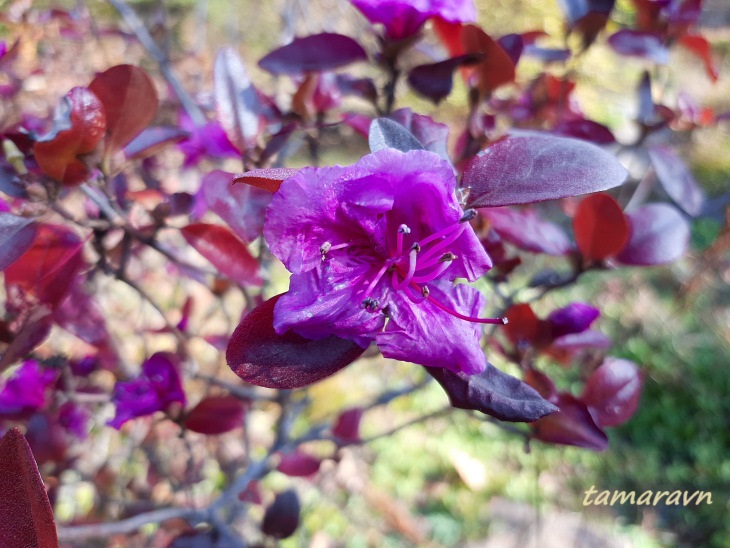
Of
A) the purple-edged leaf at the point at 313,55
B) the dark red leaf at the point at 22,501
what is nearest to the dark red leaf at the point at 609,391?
the purple-edged leaf at the point at 313,55

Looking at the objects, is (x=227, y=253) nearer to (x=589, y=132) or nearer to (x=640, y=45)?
(x=589, y=132)

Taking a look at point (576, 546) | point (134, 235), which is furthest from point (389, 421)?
point (134, 235)

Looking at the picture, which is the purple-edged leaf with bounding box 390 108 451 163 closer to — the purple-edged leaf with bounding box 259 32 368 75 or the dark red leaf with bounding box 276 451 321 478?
the purple-edged leaf with bounding box 259 32 368 75

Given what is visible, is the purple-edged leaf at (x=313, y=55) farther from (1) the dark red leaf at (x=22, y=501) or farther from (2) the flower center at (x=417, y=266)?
(1) the dark red leaf at (x=22, y=501)

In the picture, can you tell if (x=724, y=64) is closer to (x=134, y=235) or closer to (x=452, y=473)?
(x=452, y=473)

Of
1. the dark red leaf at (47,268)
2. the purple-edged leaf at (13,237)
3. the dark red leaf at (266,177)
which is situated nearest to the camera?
the dark red leaf at (266,177)

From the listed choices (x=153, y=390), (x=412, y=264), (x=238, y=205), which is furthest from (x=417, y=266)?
(x=153, y=390)
